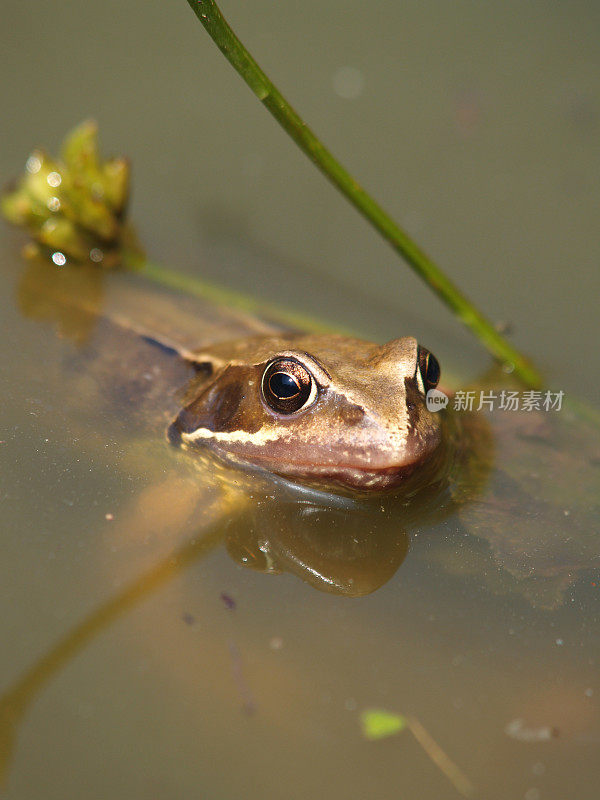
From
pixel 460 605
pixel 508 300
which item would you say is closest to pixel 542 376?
pixel 508 300

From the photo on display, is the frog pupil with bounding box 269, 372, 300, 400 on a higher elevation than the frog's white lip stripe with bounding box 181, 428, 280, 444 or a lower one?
higher

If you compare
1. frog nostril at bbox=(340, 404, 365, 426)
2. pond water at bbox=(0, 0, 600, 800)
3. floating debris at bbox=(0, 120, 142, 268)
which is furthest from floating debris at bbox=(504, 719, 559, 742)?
floating debris at bbox=(0, 120, 142, 268)

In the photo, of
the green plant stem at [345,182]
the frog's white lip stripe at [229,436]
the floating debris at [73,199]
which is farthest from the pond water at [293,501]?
the green plant stem at [345,182]

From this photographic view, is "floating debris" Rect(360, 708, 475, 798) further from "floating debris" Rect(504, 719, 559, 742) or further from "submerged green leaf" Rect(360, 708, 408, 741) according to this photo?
"floating debris" Rect(504, 719, 559, 742)

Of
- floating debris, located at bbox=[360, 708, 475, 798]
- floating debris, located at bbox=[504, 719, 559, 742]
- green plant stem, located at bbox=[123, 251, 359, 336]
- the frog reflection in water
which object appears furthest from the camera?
green plant stem, located at bbox=[123, 251, 359, 336]

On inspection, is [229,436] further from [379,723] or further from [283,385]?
[379,723]

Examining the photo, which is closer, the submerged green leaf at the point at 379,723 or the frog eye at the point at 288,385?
the submerged green leaf at the point at 379,723

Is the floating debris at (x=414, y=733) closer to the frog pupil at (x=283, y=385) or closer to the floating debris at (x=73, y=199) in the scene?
the frog pupil at (x=283, y=385)
